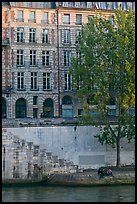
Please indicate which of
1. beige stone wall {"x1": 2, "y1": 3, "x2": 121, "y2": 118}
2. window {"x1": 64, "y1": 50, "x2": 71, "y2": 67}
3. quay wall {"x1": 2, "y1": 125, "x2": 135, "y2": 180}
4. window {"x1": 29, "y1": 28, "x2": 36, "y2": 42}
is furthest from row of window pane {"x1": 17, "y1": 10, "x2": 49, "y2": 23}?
quay wall {"x1": 2, "y1": 125, "x2": 135, "y2": 180}

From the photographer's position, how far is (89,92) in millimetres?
32375

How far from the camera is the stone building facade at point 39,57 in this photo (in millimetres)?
46969

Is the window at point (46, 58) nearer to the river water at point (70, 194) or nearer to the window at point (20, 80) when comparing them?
the window at point (20, 80)

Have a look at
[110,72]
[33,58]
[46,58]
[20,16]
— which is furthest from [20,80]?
[110,72]

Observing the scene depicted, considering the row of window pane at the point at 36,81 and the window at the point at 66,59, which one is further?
the window at the point at 66,59

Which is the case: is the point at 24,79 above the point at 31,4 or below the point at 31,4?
below

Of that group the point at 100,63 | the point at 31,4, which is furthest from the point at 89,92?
the point at 31,4

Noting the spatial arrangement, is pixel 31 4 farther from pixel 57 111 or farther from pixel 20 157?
pixel 20 157

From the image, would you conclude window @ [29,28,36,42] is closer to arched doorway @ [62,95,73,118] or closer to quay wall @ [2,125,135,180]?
arched doorway @ [62,95,73,118]

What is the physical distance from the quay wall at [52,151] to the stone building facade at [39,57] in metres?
15.0

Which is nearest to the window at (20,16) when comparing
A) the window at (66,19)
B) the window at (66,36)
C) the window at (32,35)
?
the window at (32,35)

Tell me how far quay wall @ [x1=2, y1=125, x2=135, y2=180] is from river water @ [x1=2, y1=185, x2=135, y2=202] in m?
2.21

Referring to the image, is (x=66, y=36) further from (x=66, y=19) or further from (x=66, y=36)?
(x=66, y=19)

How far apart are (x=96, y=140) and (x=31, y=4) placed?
68.1 ft
